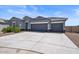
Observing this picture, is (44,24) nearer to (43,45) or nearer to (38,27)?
(38,27)

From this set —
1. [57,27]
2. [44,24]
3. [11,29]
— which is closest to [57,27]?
[57,27]

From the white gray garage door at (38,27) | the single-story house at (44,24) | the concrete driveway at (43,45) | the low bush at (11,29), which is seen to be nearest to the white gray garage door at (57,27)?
the single-story house at (44,24)

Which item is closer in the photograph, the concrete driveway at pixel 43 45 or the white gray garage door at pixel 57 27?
the concrete driveway at pixel 43 45

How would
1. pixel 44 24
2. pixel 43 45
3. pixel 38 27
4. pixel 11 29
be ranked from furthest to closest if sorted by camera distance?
1. pixel 44 24
2. pixel 38 27
3. pixel 11 29
4. pixel 43 45

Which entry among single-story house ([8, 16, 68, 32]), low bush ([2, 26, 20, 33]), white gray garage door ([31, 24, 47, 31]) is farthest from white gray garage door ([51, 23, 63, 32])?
low bush ([2, 26, 20, 33])

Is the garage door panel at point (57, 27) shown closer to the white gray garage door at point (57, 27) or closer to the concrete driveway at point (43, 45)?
the white gray garage door at point (57, 27)

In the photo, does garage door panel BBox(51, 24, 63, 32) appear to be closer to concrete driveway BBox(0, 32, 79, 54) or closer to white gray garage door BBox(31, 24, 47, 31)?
white gray garage door BBox(31, 24, 47, 31)

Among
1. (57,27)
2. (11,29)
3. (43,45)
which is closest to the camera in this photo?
(43,45)
